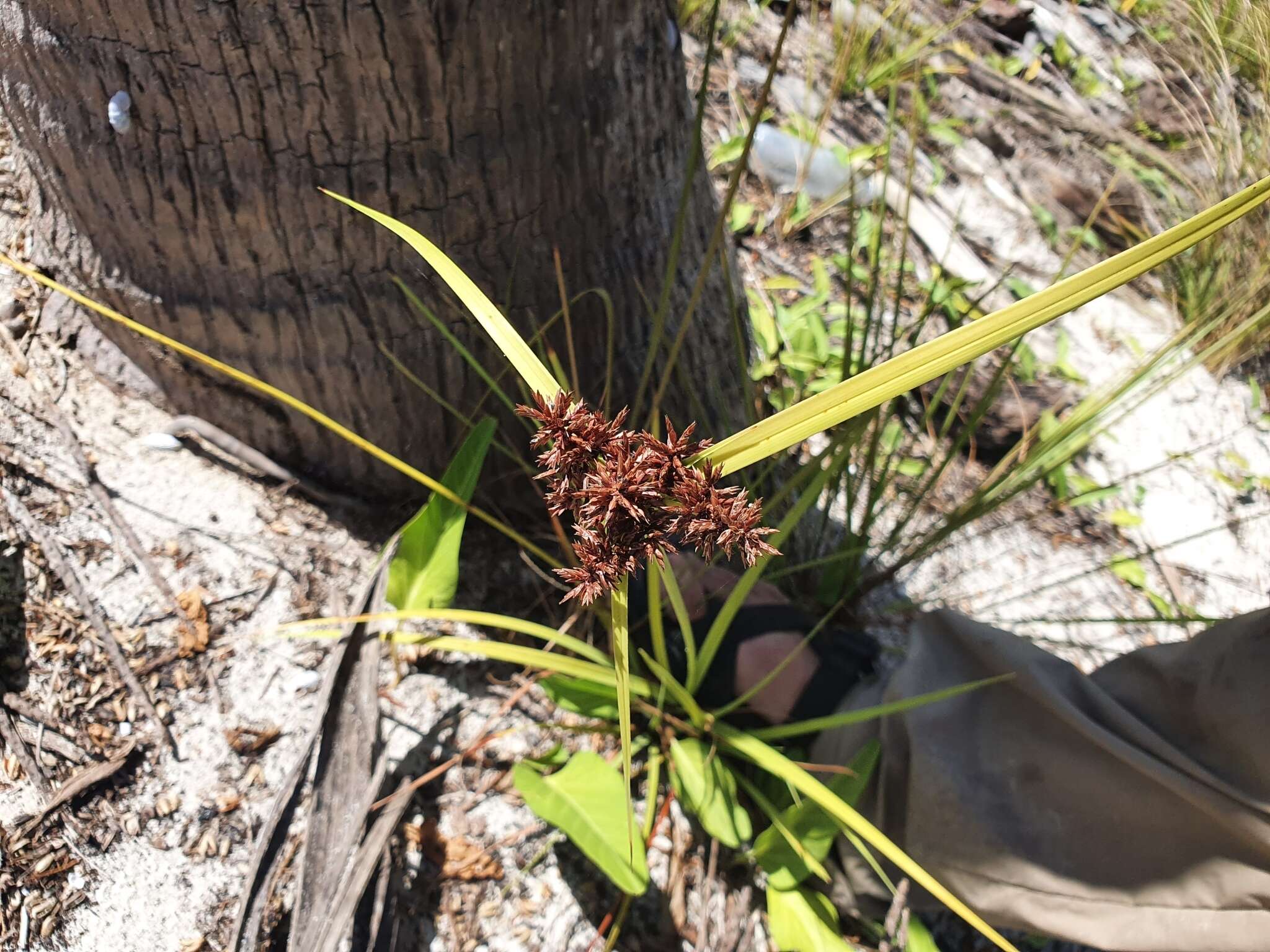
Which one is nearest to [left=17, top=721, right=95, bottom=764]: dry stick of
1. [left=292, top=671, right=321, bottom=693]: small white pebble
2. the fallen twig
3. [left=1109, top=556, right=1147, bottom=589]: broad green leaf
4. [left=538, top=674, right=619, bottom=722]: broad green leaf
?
the fallen twig

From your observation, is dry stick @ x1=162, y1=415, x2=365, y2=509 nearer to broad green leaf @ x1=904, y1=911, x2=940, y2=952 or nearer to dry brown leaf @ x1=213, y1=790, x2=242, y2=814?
dry brown leaf @ x1=213, y1=790, x2=242, y2=814

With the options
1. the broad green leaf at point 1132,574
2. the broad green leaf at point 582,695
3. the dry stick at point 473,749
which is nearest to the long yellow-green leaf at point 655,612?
the broad green leaf at point 582,695

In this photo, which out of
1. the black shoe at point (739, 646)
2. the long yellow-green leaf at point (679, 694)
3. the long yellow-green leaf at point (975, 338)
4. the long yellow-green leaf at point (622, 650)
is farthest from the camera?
the black shoe at point (739, 646)

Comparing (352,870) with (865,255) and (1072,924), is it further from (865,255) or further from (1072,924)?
(865,255)

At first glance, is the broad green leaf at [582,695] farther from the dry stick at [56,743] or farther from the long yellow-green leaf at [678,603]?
the dry stick at [56,743]

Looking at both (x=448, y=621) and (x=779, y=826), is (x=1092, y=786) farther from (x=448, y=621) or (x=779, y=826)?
(x=448, y=621)

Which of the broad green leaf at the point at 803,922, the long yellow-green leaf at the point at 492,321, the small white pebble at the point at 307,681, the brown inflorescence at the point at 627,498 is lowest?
the broad green leaf at the point at 803,922
